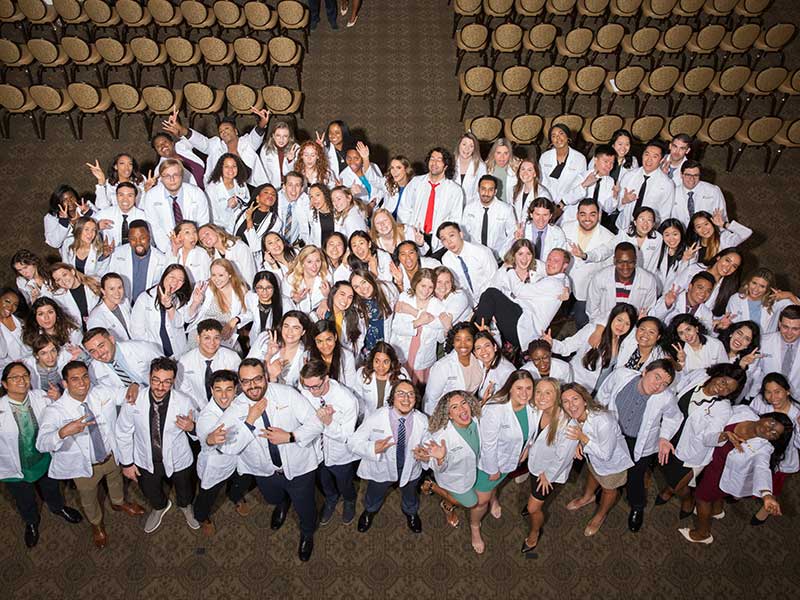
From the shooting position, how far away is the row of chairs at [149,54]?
9.11 meters

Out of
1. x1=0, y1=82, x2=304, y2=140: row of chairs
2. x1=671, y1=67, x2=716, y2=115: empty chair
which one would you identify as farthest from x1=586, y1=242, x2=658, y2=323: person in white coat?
x1=0, y1=82, x2=304, y2=140: row of chairs

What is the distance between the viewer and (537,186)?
6.77 m

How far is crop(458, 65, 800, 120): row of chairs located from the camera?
8758 millimetres

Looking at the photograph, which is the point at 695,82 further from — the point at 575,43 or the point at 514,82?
the point at 514,82

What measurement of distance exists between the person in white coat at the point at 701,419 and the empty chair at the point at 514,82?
5.32 m

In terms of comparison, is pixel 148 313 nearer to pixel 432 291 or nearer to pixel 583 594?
pixel 432 291

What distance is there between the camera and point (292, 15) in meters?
9.70

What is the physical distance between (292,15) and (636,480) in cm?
809

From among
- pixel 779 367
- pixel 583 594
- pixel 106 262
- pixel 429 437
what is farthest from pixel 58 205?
→ pixel 779 367

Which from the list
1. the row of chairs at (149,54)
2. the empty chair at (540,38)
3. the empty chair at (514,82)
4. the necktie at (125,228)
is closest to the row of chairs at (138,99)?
the row of chairs at (149,54)

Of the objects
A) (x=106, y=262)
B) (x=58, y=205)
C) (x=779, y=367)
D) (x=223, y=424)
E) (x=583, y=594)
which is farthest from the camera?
(x=58, y=205)

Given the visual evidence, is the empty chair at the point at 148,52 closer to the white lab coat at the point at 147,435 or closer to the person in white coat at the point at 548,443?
the white lab coat at the point at 147,435

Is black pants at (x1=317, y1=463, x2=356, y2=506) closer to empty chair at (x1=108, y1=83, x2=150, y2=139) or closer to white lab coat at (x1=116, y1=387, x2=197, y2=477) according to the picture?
white lab coat at (x1=116, y1=387, x2=197, y2=477)

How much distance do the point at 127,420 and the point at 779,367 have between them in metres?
5.22
